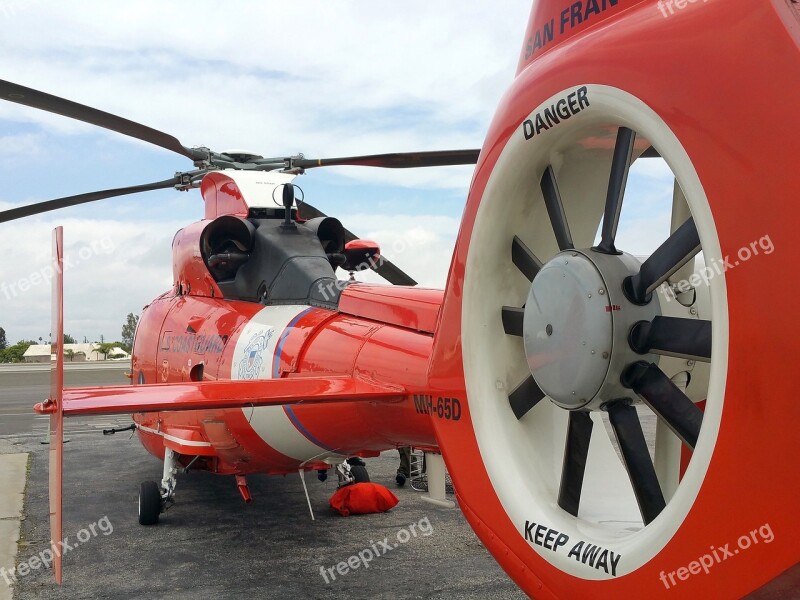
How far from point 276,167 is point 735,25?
718 cm

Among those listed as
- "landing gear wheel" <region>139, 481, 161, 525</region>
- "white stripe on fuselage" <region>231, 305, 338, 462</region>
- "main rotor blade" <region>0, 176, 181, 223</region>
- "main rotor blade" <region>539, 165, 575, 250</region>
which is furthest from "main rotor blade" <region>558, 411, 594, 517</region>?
"main rotor blade" <region>0, 176, 181, 223</region>

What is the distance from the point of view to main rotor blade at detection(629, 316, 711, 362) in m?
2.14

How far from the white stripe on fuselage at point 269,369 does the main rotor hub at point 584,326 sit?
307 centimetres

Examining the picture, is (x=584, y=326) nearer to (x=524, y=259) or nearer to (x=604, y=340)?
(x=604, y=340)

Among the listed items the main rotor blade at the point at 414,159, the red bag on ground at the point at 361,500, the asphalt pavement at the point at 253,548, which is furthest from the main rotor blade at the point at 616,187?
the red bag on ground at the point at 361,500

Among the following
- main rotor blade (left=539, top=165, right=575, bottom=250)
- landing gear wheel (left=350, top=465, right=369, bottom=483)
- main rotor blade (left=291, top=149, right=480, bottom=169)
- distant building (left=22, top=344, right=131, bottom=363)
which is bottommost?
distant building (left=22, top=344, right=131, bottom=363)

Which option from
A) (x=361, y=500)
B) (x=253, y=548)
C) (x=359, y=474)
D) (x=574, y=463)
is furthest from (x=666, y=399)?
(x=359, y=474)

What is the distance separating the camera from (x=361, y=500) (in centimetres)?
726

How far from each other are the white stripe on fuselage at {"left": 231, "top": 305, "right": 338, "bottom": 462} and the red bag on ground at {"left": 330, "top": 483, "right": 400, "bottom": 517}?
1.86 m

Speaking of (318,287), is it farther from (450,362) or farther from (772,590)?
(772,590)

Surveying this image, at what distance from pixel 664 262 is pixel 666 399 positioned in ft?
1.34

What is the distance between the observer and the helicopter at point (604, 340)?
1662 millimetres

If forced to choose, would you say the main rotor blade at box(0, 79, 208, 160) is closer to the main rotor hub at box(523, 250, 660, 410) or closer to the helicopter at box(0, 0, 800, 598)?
the helicopter at box(0, 0, 800, 598)

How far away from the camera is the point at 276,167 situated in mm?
8547
